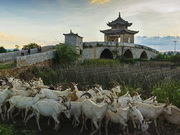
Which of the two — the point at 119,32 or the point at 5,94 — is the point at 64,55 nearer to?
the point at 5,94

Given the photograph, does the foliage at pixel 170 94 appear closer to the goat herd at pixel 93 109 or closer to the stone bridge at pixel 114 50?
the goat herd at pixel 93 109

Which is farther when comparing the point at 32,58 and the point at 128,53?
the point at 128,53

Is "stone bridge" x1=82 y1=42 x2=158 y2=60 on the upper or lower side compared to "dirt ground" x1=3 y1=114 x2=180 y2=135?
upper

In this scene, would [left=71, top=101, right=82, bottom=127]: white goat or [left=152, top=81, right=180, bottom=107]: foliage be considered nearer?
[left=71, top=101, right=82, bottom=127]: white goat

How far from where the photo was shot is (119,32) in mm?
47031

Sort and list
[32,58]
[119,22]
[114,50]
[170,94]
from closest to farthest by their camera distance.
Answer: [170,94] → [32,58] → [114,50] → [119,22]

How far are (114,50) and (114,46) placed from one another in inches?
24.0

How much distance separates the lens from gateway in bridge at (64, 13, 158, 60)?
30698mm

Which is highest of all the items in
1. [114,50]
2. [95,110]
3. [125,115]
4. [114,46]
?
[114,46]

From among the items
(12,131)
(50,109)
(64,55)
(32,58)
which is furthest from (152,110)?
(64,55)

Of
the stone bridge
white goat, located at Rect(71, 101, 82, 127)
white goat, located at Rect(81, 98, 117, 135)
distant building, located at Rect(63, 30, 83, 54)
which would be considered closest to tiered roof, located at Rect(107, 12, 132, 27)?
the stone bridge

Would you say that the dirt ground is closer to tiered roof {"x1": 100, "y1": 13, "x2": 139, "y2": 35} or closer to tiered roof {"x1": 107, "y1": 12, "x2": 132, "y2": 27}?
tiered roof {"x1": 100, "y1": 13, "x2": 139, "y2": 35}

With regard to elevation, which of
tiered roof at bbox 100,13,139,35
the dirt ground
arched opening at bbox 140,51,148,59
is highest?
tiered roof at bbox 100,13,139,35

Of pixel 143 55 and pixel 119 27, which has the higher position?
pixel 119 27
